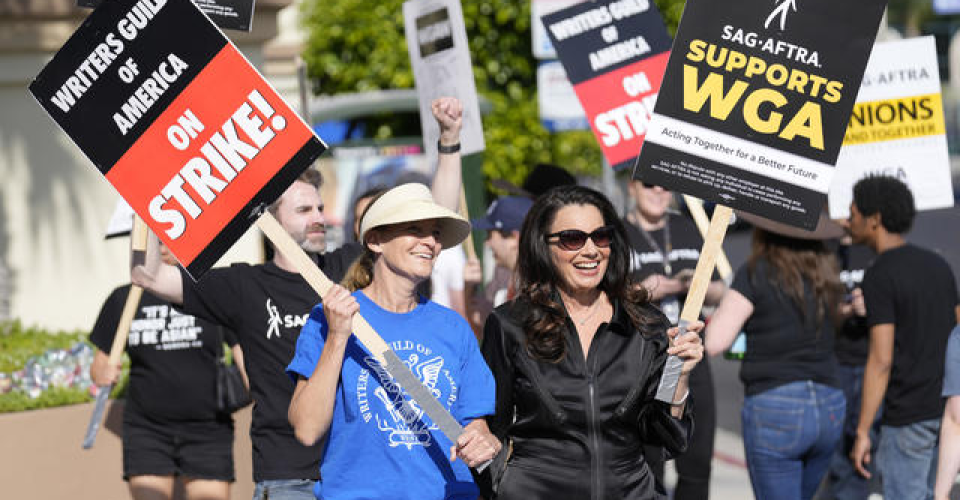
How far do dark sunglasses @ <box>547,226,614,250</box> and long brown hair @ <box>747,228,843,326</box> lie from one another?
5.80 feet

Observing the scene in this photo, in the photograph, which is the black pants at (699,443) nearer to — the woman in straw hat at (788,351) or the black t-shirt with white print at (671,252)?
the black t-shirt with white print at (671,252)

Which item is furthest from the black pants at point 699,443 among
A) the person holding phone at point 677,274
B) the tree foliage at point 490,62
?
the tree foliage at point 490,62

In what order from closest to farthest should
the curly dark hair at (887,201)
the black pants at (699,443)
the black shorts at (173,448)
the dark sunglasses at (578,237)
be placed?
the dark sunglasses at (578,237)
the curly dark hair at (887,201)
the black pants at (699,443)
the black shorts at (173,448)

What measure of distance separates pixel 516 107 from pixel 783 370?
12.8 m

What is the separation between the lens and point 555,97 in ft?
39.9

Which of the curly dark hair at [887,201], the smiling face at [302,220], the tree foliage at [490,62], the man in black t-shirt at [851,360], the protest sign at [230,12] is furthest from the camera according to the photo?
the tree foliage at [490,62]

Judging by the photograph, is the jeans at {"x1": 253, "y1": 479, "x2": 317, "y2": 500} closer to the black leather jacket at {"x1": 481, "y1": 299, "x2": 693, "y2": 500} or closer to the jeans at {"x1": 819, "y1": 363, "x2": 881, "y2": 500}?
the black leather jacket at {"x1": 481, "y1": 299, "x2": 693, "y2": 500}

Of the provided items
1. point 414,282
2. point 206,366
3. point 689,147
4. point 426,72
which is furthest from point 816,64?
point 206,366

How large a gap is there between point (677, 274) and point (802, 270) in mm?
1140

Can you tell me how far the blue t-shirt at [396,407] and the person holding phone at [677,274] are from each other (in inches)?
95.3

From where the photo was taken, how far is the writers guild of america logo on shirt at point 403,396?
433cm

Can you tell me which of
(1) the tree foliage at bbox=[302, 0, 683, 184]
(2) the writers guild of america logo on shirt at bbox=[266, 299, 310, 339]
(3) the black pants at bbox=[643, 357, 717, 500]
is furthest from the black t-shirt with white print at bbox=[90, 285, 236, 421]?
(1) the tree foliage at bbox=[302, 0, 683, 184]

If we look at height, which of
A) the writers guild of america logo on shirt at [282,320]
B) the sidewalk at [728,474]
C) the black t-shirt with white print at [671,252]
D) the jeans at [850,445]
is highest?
the black t-shirt with white print at [671,252]

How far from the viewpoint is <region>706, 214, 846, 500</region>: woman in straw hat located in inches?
242
